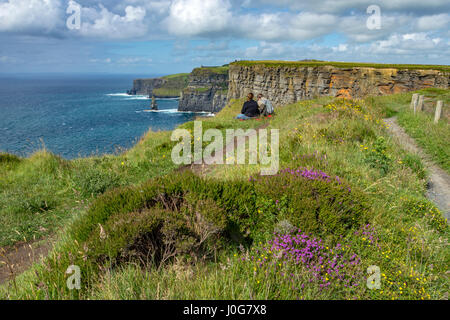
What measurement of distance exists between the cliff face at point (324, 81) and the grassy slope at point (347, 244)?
3239cm

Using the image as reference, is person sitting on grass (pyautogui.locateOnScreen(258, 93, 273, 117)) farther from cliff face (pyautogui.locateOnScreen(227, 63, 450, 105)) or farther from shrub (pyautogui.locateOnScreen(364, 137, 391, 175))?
cliff face (pyautogui.locateOnScreen(227, 63, 450, 105))

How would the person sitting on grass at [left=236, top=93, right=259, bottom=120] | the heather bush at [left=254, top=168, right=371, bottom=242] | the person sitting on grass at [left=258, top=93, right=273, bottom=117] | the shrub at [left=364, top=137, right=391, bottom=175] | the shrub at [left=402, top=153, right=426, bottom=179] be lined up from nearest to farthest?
the heather bush at [left=254, top=168, right=371, bottom=242], the shrub at [left=364, top=137, right=391, bottom=175], the shrub at [left=402, top=153, right=426, bottom=179], the person sitting on grass at [left=236, top=93, right=259, bottom=120], the person sitting on grass at [left=258, top=93, right=273, bottom=117]

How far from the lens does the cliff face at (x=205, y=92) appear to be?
156 m

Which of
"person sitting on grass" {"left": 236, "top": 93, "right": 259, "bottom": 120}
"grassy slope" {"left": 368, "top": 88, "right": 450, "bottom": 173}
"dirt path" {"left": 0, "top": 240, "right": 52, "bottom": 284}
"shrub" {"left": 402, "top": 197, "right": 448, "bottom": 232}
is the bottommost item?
"dirt path" {"left": 0, "top": 240, "right": 52, "bottom": 284}

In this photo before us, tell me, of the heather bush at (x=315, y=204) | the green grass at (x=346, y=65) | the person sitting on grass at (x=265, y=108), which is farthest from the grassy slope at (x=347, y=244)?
the green grass at (x=346, y=65)

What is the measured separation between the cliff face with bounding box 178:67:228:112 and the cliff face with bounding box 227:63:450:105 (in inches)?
3949

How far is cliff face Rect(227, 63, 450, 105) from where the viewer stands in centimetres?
3681

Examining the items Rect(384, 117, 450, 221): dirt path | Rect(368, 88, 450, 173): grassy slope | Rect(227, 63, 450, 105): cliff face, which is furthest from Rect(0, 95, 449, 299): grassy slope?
Rect(227, 63, 450, 105): cliff face

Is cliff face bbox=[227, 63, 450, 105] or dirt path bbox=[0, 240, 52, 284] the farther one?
cliff face bbox=[227, 63, 450, 105]

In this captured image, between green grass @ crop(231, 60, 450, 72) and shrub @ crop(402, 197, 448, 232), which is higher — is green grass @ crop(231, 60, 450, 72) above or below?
above

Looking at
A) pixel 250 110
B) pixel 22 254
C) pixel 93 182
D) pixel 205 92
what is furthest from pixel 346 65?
pixel 205 92

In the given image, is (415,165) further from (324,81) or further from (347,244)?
(324,81)

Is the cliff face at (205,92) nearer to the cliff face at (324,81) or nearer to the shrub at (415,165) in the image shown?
the cliff face at (324,81)
